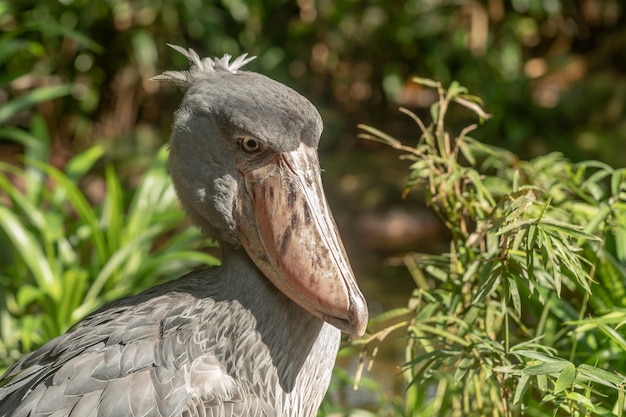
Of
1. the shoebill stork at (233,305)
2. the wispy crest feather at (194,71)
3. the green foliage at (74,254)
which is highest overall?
the wispy crest feather at (194,71)

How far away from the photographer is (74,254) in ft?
11.4

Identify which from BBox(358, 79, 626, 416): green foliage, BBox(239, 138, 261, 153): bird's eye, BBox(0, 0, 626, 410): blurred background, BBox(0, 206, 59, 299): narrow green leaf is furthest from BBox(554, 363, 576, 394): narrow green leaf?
BBox(0, 0, 626, 410): blurred background

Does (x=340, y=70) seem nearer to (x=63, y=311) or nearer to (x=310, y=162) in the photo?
(x=63, y=311)

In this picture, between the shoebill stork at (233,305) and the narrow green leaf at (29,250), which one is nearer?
the shoebill stork at (233,305)

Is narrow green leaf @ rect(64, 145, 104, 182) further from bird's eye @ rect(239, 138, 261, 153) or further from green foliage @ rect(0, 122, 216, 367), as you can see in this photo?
bird's eye @ rect(239, 138, 261, 153)

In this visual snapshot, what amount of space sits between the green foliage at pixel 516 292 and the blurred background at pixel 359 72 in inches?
106

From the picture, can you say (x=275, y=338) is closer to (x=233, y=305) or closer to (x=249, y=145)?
(x=233, y=305)

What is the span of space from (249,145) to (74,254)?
1.69 meters

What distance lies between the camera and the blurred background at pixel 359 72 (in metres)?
5.71

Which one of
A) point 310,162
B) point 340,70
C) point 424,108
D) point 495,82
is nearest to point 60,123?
point 340,70

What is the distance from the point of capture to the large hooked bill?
1926mm

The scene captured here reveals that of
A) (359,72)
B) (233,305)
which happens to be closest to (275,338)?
(233,305)

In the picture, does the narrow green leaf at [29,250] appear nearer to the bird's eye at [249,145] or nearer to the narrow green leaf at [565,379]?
the bird's eye at [249,145]

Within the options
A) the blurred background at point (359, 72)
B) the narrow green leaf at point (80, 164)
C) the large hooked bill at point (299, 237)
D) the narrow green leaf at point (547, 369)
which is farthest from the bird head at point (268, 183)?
the blurred background at point (359, 72)
